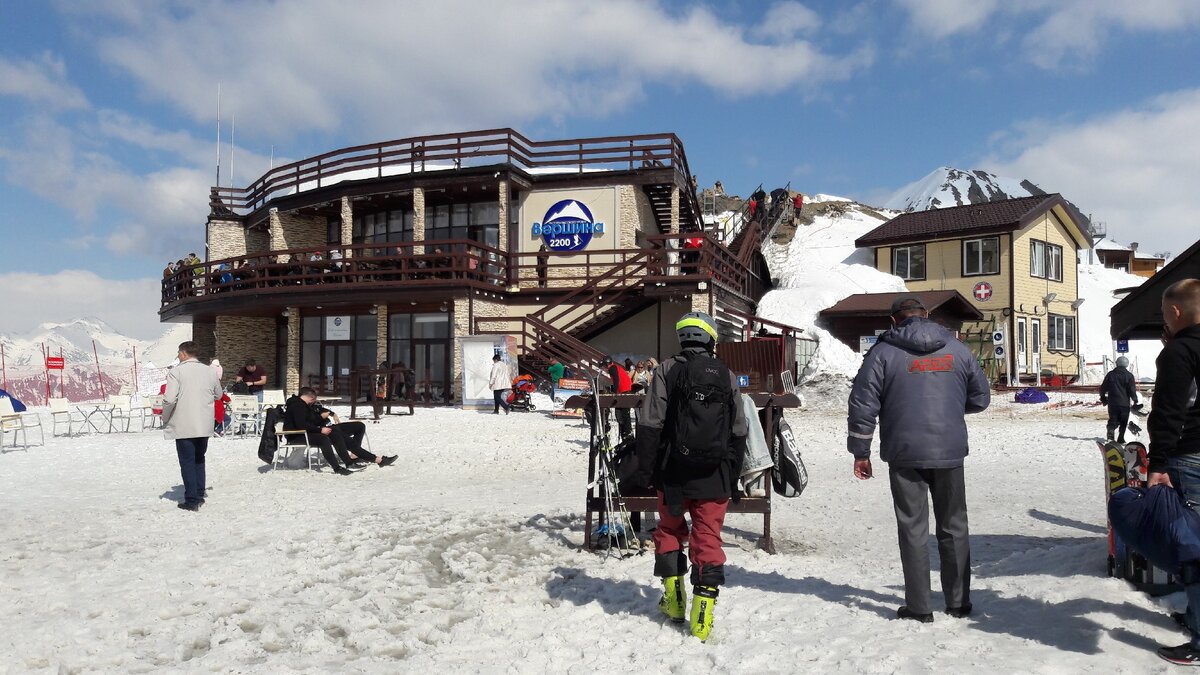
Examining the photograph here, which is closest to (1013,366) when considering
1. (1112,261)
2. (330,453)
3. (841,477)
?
(841,477)

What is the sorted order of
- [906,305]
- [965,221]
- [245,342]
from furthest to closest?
[965,221]
[245,342]
[906,305]

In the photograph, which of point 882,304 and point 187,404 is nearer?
point 187,404

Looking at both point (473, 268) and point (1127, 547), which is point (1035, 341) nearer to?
point (473, 268)

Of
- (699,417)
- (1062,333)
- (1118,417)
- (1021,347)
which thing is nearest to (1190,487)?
(699,417)

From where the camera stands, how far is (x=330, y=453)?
10445 millimetres

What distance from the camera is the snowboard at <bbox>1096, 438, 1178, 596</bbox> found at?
13.5 feet

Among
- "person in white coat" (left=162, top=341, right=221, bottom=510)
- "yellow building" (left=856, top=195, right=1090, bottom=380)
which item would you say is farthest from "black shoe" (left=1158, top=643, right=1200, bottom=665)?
"yellow building" (left=856, top=195, right=1090, bottom=380)

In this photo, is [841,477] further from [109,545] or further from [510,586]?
[109,545]

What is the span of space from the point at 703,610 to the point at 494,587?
1.72 metres

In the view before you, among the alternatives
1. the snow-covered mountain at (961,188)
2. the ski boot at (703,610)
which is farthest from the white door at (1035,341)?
the snow-covered mountain at (961,188)

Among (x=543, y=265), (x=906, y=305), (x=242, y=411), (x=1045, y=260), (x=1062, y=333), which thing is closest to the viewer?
(x=906, y=305)

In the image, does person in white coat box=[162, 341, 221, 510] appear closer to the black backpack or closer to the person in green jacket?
the black backpack

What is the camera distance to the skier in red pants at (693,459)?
14.0 feet

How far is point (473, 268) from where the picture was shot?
22453mm
